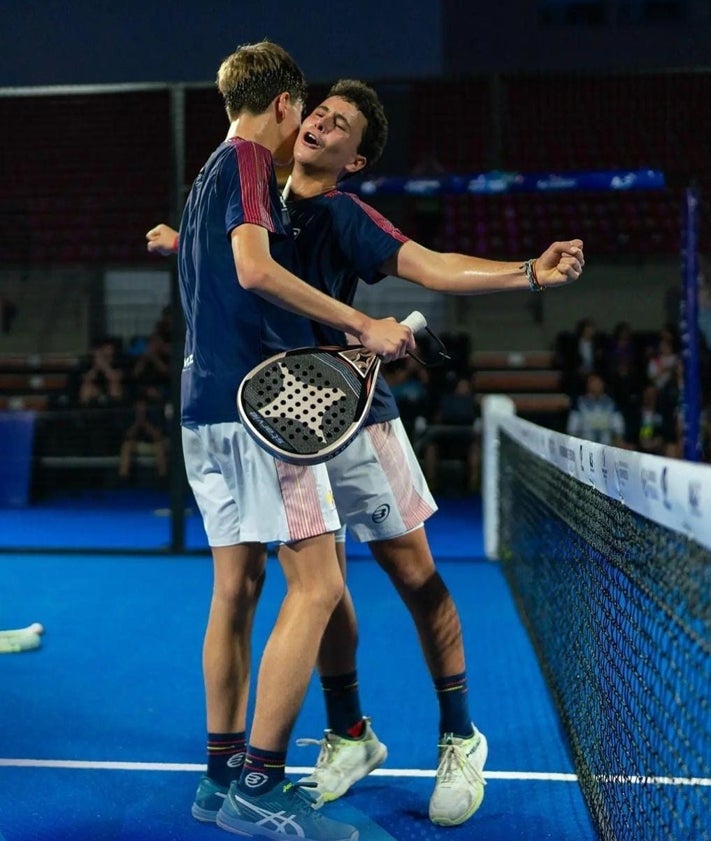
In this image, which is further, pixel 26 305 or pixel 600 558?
pixel 26 305

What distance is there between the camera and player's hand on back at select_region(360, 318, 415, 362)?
8.31 feet

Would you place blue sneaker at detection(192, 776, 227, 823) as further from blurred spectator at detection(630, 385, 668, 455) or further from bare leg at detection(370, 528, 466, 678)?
blurred spectator at detection(630, 385, 668, 455)

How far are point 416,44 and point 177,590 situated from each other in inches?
363

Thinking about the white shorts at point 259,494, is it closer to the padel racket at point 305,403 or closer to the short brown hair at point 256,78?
the padel racket at point 305,403

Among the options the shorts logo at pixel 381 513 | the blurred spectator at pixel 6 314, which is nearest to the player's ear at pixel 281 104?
the shorts logo at pixel 381 513

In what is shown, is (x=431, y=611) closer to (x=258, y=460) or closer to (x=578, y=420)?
(x=258, y=460)

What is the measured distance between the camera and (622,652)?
106 inches

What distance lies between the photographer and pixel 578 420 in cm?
1118

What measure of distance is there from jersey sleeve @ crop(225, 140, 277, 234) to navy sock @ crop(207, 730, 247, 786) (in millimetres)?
1327

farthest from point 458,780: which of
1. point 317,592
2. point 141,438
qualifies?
point 141,438

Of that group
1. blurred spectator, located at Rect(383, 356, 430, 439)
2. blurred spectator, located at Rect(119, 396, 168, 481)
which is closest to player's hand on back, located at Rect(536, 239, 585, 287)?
blurred spectator, located at Rect(119, 396, 168, 481)

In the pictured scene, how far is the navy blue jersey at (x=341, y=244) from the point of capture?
293cm

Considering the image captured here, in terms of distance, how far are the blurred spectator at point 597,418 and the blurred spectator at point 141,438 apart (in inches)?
162

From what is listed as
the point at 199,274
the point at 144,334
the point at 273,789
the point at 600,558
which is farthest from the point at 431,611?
the point at 144,334
